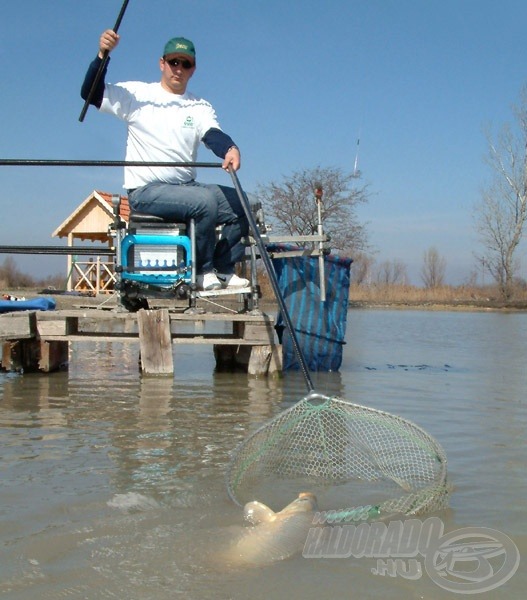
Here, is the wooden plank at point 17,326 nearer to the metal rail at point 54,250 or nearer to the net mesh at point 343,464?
the metal rail at point 54,250

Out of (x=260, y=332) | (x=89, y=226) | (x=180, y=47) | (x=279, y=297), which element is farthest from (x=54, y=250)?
(x=89, y=226)

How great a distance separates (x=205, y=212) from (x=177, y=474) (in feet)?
10.8

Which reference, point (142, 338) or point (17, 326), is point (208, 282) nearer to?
point (142, 338)

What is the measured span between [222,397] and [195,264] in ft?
4.30

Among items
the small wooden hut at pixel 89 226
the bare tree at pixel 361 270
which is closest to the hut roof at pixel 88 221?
the small wooden hut at pixel 89 226

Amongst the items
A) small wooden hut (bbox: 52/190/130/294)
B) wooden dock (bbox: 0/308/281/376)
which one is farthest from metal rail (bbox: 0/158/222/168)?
small wooden hut (bbox: 52/190/130/294)

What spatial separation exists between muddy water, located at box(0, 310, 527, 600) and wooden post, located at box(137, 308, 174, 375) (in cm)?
16

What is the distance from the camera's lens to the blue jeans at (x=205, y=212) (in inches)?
251

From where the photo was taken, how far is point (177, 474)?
355 cm

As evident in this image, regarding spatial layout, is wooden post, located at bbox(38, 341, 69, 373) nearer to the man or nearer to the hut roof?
the man

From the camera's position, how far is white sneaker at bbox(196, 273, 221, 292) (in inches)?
261

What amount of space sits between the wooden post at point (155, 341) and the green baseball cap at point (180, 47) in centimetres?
220

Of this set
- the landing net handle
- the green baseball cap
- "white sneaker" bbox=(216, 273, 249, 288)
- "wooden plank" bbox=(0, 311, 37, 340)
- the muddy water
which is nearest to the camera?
the muddy water

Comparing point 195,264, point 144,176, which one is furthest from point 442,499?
point 144,176
